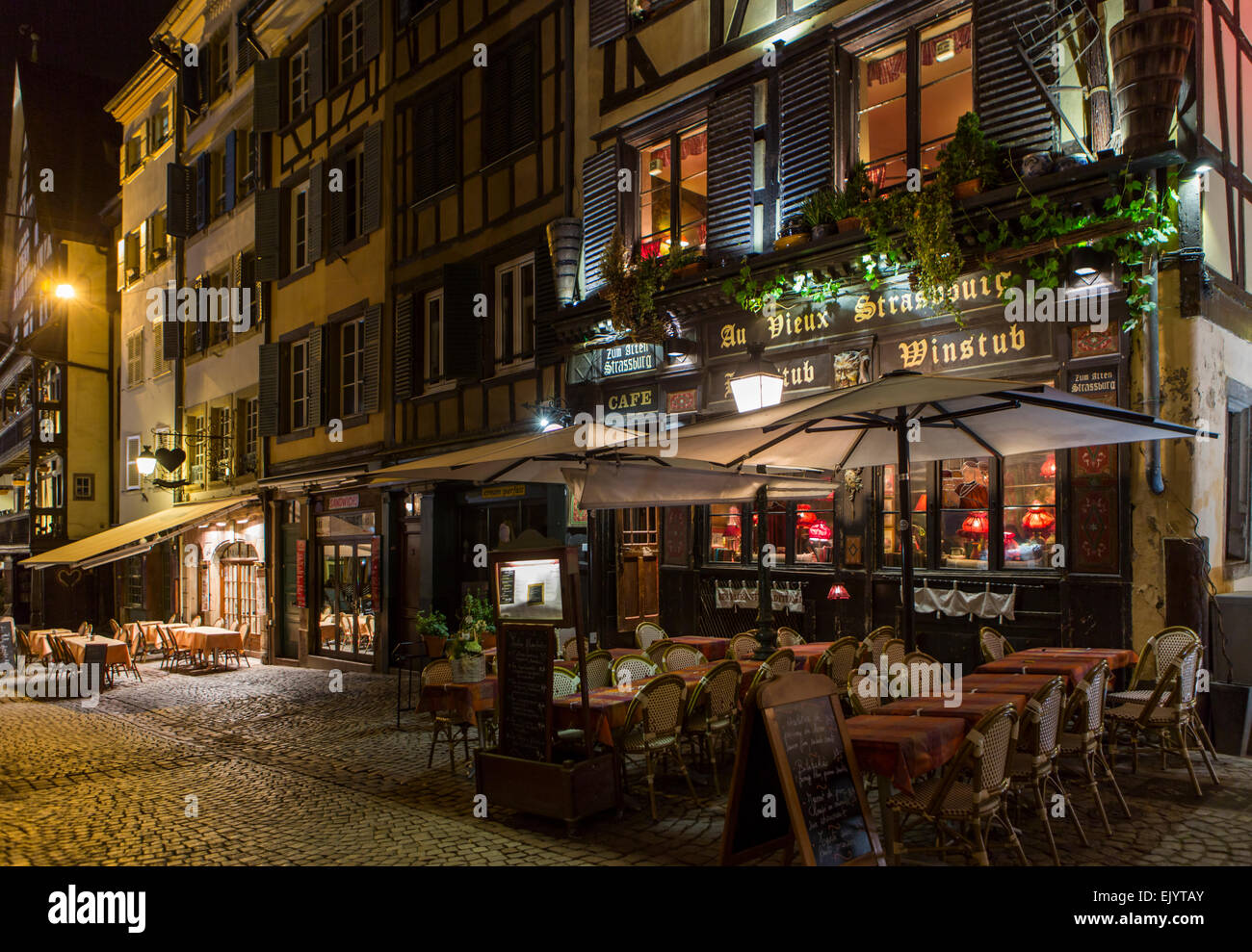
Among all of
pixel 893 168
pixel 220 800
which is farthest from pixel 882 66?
pixel 220 800

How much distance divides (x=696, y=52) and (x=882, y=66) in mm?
2616

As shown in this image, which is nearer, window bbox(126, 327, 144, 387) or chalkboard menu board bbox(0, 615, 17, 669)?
chalkboard menu board bbox(0, 615, 17, 669)

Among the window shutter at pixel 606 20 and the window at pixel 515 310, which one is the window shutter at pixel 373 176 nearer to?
the window at pixel 515 310

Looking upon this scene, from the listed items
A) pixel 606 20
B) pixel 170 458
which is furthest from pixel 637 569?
pixel 170 458

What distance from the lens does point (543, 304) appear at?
13648mm

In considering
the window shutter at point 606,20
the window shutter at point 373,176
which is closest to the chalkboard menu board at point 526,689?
the window shutter at point 606,20

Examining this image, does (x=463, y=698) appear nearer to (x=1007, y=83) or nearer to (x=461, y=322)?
(x=1007, y=83)

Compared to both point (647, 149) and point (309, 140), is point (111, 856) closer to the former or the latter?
point (647, 149)

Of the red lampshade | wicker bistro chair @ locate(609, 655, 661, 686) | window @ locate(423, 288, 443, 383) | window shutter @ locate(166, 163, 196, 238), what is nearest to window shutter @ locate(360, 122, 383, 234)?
window @ locate(423, 288, 443, 383)

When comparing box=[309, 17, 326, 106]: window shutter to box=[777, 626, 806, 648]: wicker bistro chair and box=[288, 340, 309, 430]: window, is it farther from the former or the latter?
box=[777, 626, 806, 648]: wicker bistro chair

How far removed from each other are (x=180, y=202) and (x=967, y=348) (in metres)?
20.1

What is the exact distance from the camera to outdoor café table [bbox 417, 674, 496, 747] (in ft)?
25.8

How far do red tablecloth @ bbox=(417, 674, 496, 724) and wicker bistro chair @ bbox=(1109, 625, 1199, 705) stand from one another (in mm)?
5002

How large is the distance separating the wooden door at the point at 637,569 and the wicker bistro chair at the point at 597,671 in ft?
13.9
